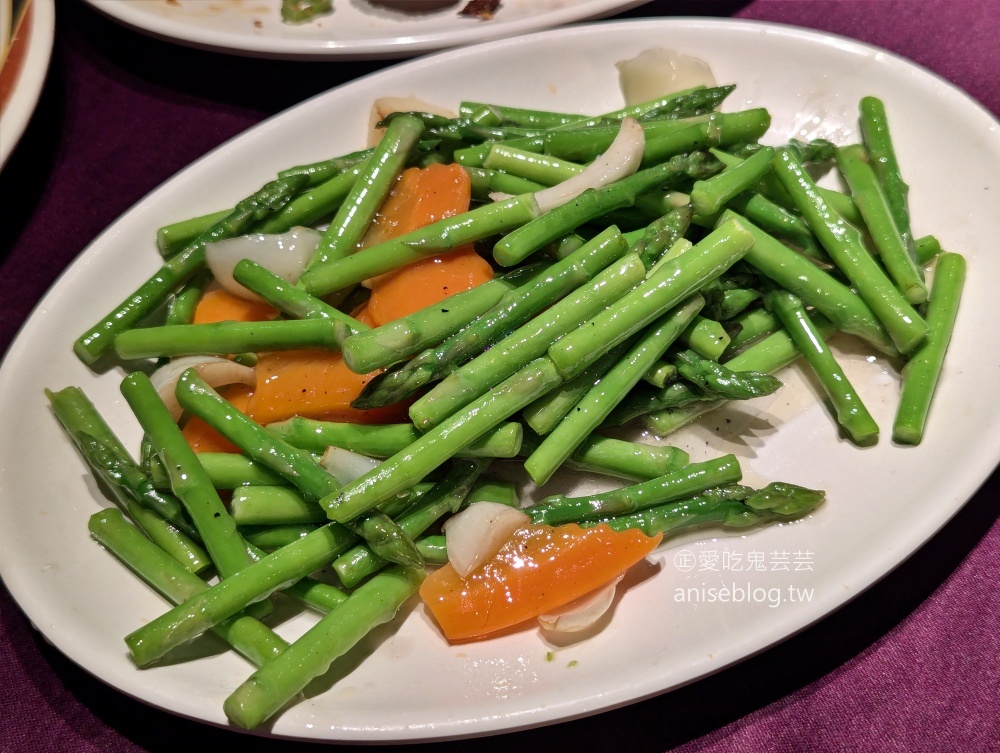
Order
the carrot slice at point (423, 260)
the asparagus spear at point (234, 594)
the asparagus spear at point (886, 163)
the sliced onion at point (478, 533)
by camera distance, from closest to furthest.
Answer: the asparagus spear at point (234, 594), the sliced onion at point (478, 533), the carrot slice at point (423, 260), the asparagus spear at point (886, 163)

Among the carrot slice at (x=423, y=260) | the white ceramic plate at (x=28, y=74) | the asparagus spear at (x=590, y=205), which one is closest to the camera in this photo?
the asparagus spear at (x=590, y=205)

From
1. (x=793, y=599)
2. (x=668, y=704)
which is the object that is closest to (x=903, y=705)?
(x=793, y=599)

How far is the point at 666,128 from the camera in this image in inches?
106

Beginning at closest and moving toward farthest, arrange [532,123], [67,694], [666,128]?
[67,694] → [666,128] → [532,123]

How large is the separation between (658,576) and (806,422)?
2.50 feet

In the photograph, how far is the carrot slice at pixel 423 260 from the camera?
248cm

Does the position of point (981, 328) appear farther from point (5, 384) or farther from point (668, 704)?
point (5, 384)

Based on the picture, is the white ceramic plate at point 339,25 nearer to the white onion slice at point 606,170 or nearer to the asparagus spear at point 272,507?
the white onion slice at point 606,170

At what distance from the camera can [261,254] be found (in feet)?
8.79

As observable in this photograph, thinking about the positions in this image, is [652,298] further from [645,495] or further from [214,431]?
[214,431]

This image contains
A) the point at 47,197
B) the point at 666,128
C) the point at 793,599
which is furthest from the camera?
the point at 47,197

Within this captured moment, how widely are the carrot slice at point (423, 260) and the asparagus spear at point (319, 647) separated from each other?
0.87 m

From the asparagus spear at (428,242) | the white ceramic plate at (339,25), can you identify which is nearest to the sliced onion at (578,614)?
the asparagus spear at (428,242)

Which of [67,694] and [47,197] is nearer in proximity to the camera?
[67,694]
